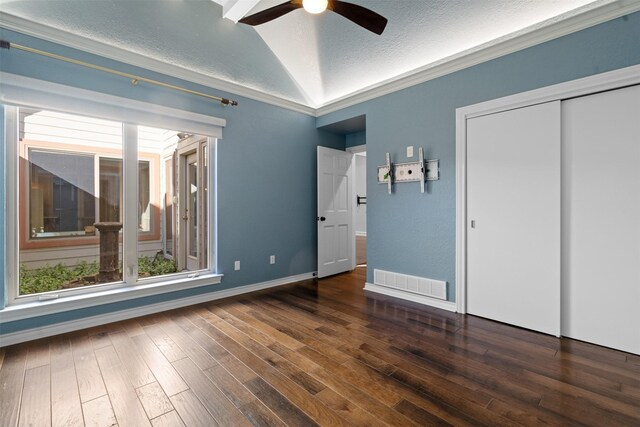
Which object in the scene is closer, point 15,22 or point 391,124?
point 15,22

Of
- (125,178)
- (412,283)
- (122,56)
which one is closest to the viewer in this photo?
(122,56)

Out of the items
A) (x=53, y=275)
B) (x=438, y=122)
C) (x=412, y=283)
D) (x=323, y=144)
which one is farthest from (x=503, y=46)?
(x=53, y=275)

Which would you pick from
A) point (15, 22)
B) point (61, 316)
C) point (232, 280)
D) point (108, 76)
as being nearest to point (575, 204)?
point (232, 280)

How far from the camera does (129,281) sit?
308 centimetres

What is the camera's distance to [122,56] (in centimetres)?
288

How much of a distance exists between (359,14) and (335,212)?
3146mm

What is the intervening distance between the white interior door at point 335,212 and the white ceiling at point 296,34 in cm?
125

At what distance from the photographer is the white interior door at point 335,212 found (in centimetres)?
465

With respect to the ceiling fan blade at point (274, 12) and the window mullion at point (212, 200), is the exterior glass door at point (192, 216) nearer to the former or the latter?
the window mullion at point (212, 200)

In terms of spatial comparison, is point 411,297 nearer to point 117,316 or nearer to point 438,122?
point 438,122

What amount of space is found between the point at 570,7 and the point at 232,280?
433 centimetres

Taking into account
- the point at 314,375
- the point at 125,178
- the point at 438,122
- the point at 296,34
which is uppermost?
the point at 296,34

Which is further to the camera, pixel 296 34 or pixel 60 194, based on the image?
pixel 296 34

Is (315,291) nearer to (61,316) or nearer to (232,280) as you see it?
(232,280)
